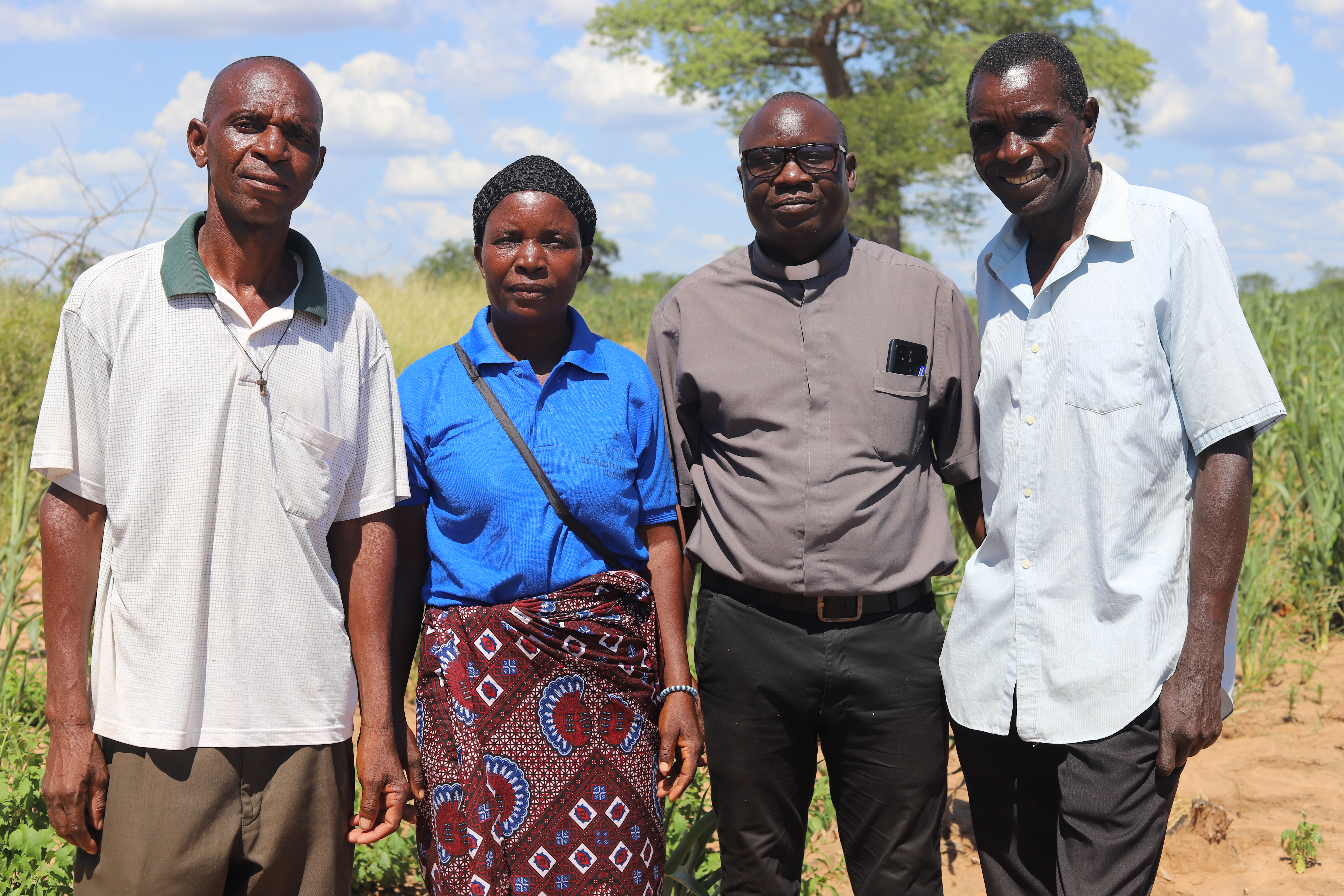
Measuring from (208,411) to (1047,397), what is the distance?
1.54 metres

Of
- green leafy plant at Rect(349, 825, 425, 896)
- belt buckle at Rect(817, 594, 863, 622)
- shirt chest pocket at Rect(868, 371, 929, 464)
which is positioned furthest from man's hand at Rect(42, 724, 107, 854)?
shirt chest pocket at Rect(868, 371, 929, 464)

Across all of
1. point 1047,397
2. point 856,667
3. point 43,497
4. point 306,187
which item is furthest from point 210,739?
point 1047,397

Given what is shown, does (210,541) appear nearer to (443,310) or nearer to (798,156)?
(798,156)

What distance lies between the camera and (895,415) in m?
2.33

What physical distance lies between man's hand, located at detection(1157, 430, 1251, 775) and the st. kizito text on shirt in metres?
0.04

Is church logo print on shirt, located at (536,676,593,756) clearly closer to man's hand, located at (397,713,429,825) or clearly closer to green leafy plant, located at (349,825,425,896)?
man's hand, located at (397,713,429,825)

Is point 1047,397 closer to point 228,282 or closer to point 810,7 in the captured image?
point 228,282

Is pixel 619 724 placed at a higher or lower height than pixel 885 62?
lower

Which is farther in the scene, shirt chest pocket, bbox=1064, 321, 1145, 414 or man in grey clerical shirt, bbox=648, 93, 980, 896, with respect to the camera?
man in grey clerical shirt, bbox=648, 93, 980, 896

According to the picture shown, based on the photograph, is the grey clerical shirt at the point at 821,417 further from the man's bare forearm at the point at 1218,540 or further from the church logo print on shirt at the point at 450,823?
the church logo print on shirt at the point at 450,823

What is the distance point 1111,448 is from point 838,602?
24.6 inches

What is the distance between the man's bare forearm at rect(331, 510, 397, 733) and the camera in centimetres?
202

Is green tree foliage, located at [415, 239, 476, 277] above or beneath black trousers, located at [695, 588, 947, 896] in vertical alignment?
above

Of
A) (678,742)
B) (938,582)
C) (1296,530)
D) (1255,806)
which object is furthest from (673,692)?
(1296,530)
